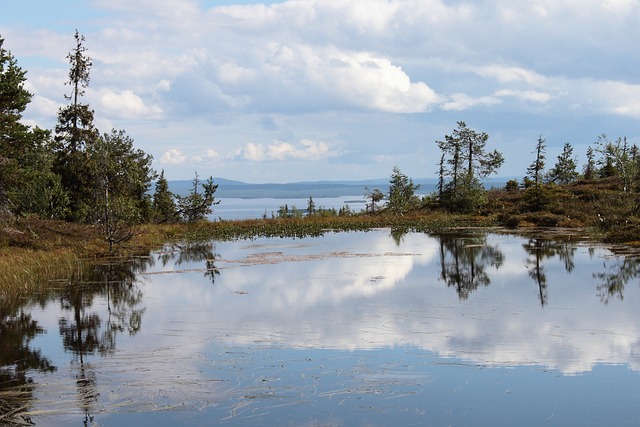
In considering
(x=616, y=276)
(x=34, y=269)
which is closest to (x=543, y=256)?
(x=616, y=276)

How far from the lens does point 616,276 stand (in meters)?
26.3

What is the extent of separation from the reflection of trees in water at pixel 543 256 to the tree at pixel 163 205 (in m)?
28.6

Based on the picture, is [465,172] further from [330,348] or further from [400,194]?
[330,348]

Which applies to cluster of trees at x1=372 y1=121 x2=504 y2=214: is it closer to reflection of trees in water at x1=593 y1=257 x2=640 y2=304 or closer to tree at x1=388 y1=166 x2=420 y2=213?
tree at x1=388 y1=166 x2=420 y2=213

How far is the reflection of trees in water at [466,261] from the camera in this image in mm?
25469

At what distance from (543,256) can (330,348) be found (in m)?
21.7

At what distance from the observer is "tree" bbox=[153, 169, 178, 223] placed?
5549cm

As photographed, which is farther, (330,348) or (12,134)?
(12,134)

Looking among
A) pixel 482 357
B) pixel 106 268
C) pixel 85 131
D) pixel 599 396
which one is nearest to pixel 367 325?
pixel 482 357

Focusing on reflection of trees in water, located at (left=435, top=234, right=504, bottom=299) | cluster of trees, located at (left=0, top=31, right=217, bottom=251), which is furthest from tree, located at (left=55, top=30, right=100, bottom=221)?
reflection of trees in water, located at (left=435, top=234, right=504, bottom=299)

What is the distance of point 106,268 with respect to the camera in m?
30.7

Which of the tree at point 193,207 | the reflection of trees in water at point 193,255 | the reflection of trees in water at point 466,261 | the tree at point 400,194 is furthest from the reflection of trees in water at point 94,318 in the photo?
the tree at point 400,194

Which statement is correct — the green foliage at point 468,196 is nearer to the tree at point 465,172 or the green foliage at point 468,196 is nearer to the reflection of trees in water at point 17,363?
the tree at point 465,172

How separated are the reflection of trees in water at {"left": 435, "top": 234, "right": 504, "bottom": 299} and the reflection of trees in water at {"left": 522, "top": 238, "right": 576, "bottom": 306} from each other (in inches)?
63.0
